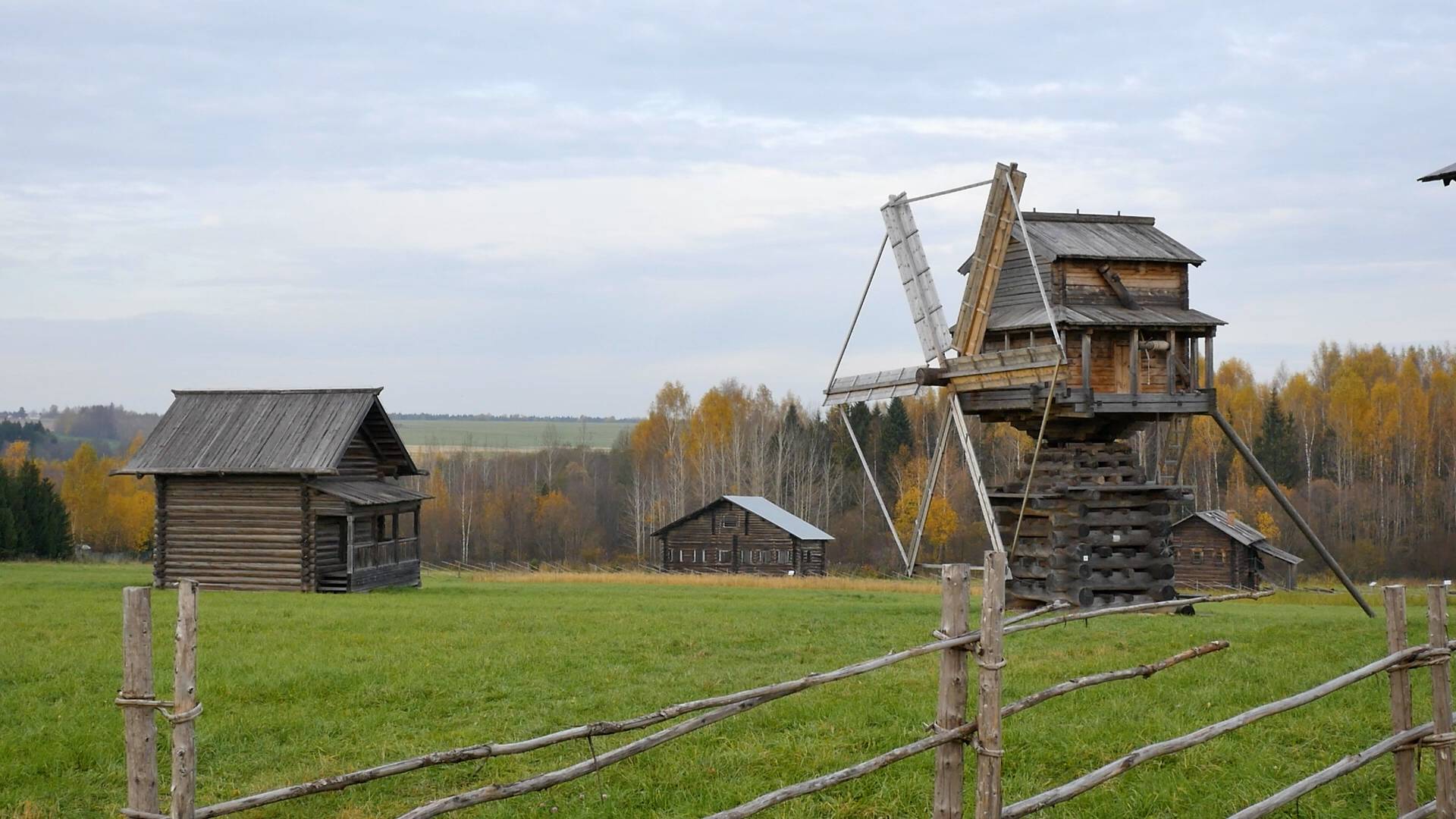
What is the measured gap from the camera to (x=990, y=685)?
6.20 m

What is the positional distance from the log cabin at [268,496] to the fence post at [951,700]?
2241cm

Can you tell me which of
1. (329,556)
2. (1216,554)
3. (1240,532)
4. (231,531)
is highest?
(231,531)

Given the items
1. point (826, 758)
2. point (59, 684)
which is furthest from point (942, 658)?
point (59, 684)

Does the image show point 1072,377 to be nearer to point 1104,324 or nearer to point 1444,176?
point 1104,324

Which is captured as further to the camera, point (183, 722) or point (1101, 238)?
point (1101, 238)

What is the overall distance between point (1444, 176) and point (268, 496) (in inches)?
922

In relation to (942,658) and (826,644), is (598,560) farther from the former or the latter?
(942,658)

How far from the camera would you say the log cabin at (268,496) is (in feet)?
89.1

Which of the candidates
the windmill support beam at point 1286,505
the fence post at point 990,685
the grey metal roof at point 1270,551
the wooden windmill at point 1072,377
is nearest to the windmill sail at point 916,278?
the wooden windmill at point 1072,377

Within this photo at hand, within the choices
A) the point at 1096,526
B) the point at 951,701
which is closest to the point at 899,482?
the point at 1096,526

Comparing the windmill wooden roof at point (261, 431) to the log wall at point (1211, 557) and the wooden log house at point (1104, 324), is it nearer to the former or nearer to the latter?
the wooden log house at point (1104, 324)

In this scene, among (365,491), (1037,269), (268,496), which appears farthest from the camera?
(365,491)

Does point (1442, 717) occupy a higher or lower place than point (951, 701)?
lower

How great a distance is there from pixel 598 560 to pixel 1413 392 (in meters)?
51.4
